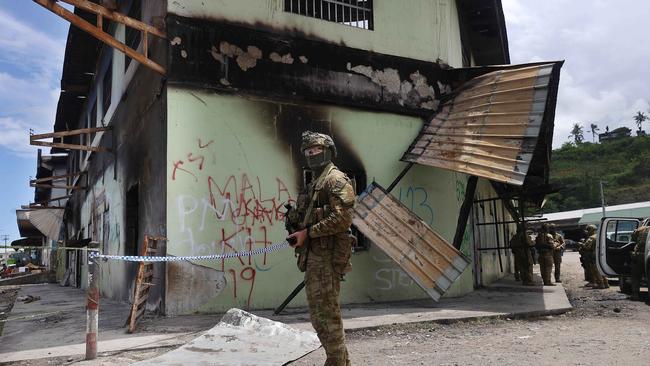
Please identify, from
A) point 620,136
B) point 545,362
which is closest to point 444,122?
point 545,362

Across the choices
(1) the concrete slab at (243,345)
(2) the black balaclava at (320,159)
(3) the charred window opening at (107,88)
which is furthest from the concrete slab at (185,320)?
(3) the charred window opening at (107,88)

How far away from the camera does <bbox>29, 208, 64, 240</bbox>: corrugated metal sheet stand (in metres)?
22.9

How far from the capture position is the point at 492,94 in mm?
8227

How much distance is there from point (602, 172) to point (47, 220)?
85.1 meters

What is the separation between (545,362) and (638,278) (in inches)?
249

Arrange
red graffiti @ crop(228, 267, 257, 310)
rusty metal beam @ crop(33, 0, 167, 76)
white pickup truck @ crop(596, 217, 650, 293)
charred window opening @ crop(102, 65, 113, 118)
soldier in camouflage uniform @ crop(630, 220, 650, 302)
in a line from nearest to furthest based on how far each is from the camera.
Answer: rusty metal beam @ crop(33, 0, 167, 76) → red graffiti @ crop(228, 267, 257, 310) → soldier in camouflage uniform @ crop(630, 220, 650, 302) → white pickup truck @ crop(596, 217, 650, 293) → charred window opening @ crop(102, 65, 113, 118)

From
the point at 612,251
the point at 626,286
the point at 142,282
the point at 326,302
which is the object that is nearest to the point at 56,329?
the point at 142,282

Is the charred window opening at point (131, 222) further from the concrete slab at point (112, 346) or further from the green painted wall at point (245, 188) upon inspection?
the concrete slab at point (112, 346)

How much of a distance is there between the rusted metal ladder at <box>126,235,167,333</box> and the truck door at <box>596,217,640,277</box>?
8960 millimetres

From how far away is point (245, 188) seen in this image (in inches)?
291

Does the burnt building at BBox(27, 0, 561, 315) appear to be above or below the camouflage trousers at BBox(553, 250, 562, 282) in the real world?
above

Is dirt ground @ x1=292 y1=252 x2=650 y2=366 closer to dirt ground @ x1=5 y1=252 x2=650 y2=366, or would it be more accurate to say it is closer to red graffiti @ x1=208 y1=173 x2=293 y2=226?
dirt ground @ x1=5 y1=252 x2=650 y2=366

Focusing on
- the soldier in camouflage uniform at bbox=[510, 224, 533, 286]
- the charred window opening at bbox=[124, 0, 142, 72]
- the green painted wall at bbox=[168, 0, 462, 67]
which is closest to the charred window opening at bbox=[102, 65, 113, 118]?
the charred window opening at bbox=[124, 0, 142, 72]

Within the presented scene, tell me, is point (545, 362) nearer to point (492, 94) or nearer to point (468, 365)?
point (468, 365)
